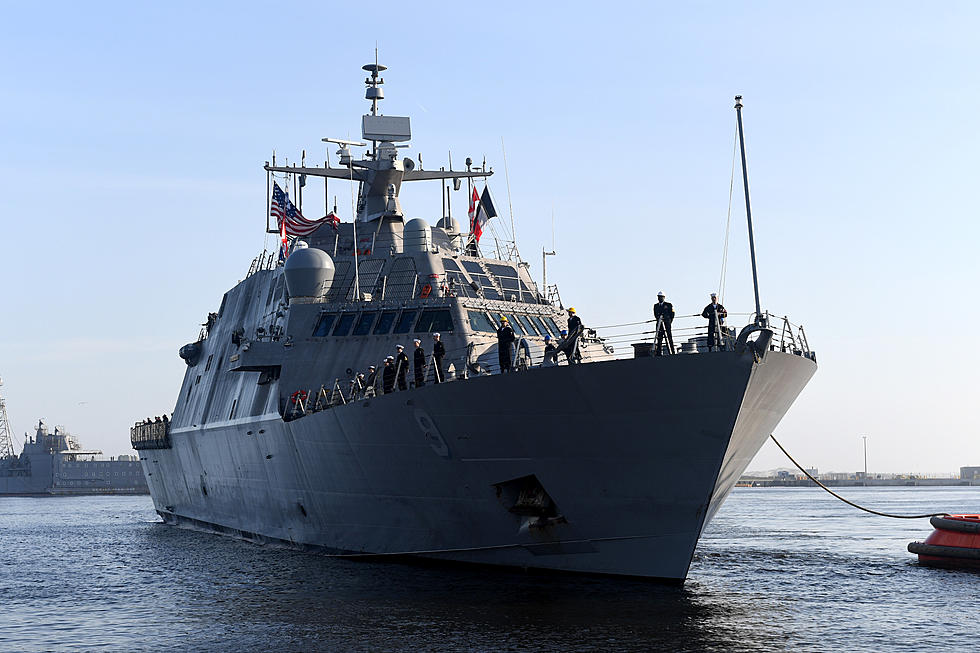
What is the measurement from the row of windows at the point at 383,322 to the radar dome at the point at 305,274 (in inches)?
35.3

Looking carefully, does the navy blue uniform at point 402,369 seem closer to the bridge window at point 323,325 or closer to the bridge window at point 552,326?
the bridge window at point 323,325

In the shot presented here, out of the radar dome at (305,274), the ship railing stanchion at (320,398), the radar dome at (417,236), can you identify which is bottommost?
the ship railing stanchion at (320,398)

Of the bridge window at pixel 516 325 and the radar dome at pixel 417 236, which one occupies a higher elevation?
the radar dome at pixel 417 236

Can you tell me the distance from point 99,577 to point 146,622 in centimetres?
773

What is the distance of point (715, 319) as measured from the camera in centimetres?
1675

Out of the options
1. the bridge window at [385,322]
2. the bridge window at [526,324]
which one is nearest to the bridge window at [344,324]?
the bridge window at [385,322]

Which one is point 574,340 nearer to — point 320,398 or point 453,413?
point 453,413

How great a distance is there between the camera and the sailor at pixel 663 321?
16953 millimetres

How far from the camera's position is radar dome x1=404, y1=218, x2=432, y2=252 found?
27.0m

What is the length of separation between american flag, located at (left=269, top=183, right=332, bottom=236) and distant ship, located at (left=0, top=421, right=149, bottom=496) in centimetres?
9676

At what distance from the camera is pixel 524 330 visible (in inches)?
982

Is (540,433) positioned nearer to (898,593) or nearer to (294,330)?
(898,593)

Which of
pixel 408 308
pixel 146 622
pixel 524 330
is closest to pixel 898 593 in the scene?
pixel 524 330

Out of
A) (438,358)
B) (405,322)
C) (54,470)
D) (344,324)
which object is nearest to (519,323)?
(405,322)
